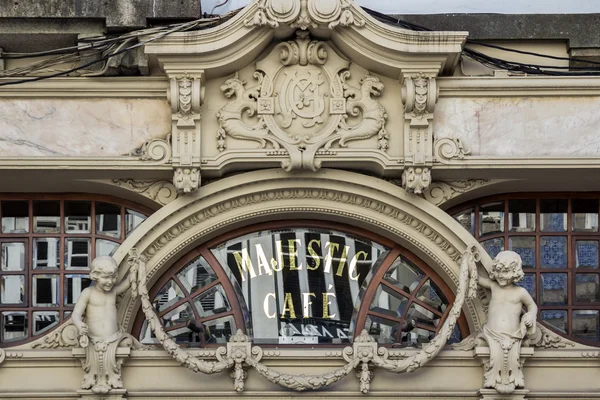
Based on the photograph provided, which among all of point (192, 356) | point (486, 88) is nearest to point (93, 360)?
point (192, 356)

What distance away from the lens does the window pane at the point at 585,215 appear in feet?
52.8

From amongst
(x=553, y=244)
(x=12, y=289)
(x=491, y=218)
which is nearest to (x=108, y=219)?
(x=12, y=289)

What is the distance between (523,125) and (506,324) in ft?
6.06

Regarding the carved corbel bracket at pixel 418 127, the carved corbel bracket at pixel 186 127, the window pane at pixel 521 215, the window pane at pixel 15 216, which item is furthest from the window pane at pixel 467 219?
the window pane at pixel 15 216

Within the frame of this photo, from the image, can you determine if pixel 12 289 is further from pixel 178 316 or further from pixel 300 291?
pixel 300 291

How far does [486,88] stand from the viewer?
15.5 metres

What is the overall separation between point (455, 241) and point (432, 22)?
2.08 m

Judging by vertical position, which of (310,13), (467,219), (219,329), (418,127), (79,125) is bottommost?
(219,329)

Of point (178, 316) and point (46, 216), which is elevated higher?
point (46, 216)

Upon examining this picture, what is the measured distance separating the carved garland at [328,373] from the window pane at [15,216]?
168cm

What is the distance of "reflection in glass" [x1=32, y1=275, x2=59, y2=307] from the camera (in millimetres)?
15922

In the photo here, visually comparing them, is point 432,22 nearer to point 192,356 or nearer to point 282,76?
point 282,76

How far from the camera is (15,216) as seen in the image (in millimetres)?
16062

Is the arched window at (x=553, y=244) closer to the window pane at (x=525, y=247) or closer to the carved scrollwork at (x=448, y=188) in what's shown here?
the window pane at (x=525, y=247)
